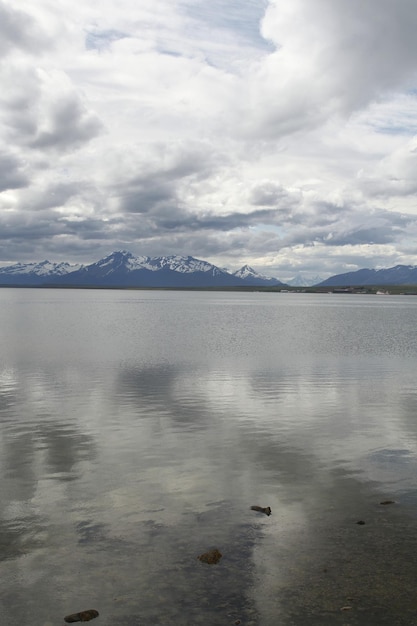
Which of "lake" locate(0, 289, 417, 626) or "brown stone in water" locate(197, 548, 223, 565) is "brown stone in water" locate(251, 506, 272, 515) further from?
"brown stone in water" locate(197, 548, 223, 565)

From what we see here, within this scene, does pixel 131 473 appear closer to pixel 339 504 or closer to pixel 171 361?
pixel 339 504

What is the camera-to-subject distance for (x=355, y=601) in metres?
12.3

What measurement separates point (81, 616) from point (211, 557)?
379 cm

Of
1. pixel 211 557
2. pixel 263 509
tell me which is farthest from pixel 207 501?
pixel 211 557

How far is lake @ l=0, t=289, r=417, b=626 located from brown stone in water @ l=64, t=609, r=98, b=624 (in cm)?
23

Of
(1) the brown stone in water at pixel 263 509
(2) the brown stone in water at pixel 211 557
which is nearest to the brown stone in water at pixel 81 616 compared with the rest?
(2) the brown stone in water at pixel 211 557

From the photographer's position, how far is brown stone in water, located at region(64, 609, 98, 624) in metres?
11.5

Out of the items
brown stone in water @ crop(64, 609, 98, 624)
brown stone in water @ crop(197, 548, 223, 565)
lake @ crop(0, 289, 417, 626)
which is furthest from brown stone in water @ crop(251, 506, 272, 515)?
brown stone in water @ crop(64, 609, 98, 624)

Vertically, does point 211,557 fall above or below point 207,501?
above

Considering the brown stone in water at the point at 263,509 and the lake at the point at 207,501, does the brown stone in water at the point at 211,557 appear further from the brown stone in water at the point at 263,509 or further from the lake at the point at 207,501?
the brown stone in water at the point at 263,509

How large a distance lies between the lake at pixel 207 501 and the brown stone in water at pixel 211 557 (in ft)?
0.41

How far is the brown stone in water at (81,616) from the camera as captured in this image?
452 inches

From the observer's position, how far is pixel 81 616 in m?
11.6

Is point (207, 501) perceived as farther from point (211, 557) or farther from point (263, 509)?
point (211, 557)
